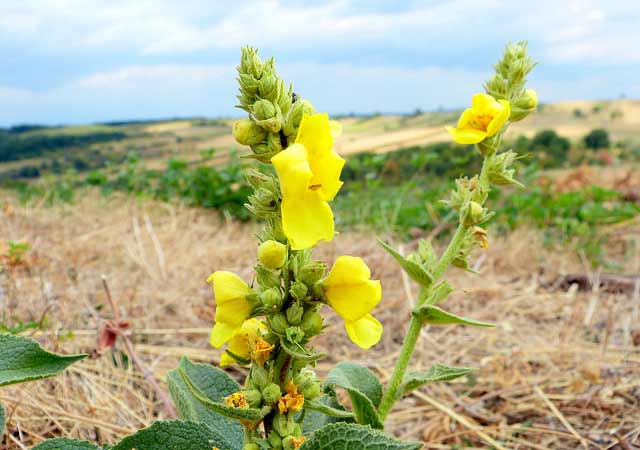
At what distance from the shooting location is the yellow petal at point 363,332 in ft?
3.33

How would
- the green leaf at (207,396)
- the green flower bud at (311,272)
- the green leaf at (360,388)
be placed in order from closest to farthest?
the green flower bud at (311,272) → the green leaf at (207,396) → the green leaf at (360,388)

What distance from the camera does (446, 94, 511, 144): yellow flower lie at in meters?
1.52

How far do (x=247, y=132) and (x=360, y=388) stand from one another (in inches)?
31.9

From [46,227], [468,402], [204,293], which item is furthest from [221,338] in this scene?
[46,227]

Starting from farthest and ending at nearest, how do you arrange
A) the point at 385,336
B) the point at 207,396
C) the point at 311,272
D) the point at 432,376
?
the point at 385,336
the point at 432,376
the point at 207,396
the point at 311,272

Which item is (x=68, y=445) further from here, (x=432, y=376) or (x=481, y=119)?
(x=481, y=119)

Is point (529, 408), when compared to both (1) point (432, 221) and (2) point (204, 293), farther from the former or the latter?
(1) point (432, 221)

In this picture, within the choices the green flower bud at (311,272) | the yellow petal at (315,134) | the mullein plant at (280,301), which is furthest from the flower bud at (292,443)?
the yellow petal at (315,134)

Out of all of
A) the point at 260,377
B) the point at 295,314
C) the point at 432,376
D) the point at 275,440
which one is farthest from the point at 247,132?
the point at 432,376

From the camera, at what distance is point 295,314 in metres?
0.95

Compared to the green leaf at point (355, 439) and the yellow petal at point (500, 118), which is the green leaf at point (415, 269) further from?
the green leaf at point (355, 439)

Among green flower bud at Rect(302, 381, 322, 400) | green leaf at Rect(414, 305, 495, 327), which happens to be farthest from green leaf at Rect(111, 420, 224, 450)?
green leaf at Rect(414, 305, 495, 327)

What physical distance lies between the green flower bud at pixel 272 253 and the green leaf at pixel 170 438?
0.35 meters

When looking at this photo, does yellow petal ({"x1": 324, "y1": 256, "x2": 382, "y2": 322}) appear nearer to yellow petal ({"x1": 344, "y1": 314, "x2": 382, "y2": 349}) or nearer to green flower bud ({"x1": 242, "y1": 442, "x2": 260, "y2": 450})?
yellow petal ({"x1": 344, "y1": 314, "x2": 382, "y2": 349})
